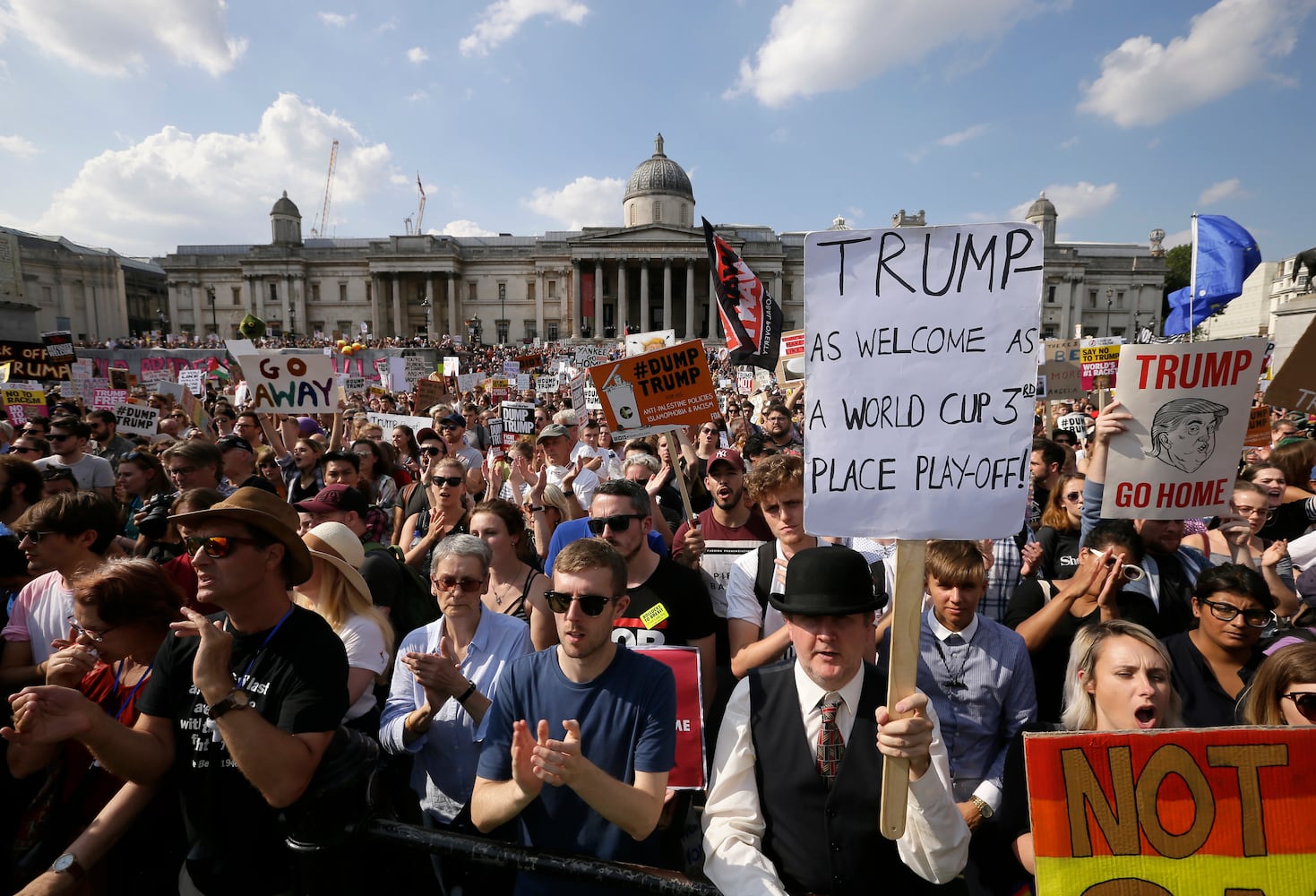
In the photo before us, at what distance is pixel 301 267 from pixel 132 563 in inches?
2973

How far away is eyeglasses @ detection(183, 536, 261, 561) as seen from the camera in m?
2.13

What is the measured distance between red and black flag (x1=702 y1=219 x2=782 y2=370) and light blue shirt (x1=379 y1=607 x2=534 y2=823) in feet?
17.0

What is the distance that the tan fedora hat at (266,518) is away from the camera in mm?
2162

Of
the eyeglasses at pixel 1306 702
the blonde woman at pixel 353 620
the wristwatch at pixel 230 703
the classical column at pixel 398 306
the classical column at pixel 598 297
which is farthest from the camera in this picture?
the classical column at pixel 398 306

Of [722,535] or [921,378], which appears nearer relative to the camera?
[921,378]

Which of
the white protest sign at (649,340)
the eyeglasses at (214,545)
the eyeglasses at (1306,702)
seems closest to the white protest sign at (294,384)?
the eyeglasses at (214,545)

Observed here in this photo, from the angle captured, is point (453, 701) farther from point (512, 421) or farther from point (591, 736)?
point (512, 421)

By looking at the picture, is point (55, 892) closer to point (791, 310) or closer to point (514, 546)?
point (514, 546)

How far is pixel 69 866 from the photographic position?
2.07 meters

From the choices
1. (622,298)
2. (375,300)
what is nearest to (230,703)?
(622,298)

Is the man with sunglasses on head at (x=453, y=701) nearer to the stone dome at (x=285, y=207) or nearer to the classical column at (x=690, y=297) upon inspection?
the classical column at (x=690, y=297)

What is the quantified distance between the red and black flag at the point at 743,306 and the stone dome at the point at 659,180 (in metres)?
63.2

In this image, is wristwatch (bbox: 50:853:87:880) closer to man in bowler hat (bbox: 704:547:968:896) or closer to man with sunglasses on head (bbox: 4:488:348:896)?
man with sunglasses on head (bbox: 4:488:348:896)

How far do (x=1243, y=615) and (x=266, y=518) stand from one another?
362cm
